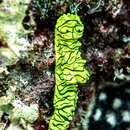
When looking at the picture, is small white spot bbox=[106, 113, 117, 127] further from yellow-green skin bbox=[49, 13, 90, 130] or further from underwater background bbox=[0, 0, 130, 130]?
yellow-green skin bbox=[49, 13, 90, 130]

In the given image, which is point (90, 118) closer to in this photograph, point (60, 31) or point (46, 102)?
point (46, 102)

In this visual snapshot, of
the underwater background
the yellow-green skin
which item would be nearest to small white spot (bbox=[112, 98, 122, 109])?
the underwater background

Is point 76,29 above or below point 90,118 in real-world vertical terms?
above

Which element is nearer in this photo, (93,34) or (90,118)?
(93,34)

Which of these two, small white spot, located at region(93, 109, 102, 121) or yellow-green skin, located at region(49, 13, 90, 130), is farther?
small white spot, located at region(93, 109, 102, 121)

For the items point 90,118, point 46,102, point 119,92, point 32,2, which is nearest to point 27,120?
point 46,102

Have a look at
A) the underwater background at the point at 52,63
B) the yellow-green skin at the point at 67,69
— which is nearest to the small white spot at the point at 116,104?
the underwater background at the point at 52,63

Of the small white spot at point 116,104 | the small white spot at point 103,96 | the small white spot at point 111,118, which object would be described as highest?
the small white spot at point 103,96

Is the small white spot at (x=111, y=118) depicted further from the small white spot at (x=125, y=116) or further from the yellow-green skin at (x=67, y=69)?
the yellow-green skin at (x=67, y=69)
